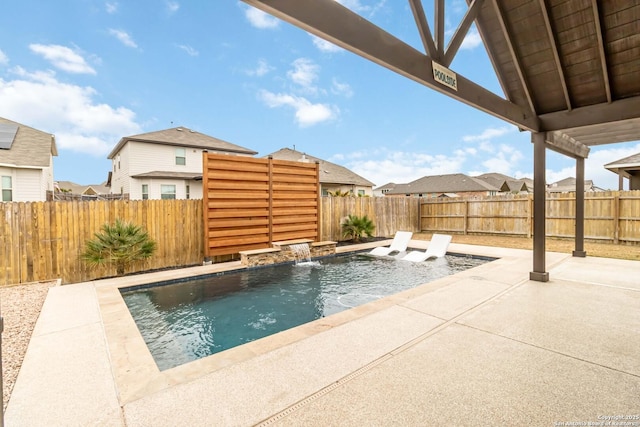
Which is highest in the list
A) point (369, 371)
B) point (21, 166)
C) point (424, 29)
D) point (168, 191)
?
point (424, 29)

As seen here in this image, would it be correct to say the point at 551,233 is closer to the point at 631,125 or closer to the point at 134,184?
the point at 631,125

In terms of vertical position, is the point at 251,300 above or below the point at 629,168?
Result: below

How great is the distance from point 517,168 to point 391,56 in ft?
161

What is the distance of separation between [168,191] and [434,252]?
520 inches

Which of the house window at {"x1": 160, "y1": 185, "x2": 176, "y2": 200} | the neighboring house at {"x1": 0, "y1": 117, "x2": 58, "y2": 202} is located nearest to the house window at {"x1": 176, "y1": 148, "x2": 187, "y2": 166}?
the house window at {"x1": 160, "y1": 185, "x2": 176, "y2": 200}

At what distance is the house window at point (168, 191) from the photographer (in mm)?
15555

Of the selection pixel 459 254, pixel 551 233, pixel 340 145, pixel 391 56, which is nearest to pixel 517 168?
pixel 340 145

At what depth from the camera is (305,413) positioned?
79.9 inches

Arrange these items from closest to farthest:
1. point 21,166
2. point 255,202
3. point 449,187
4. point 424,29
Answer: point 424,29 < point 255,202 < point 21,166 < point 449,187

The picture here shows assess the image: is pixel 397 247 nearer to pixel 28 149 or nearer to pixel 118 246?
pixel 118 246

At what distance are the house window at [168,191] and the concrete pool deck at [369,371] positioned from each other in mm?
12225

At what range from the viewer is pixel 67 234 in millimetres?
5844

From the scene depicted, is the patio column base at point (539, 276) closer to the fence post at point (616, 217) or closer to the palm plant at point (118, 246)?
the fence post at point (616, 217)

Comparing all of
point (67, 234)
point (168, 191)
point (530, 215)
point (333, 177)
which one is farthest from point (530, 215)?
point (168, 191)
